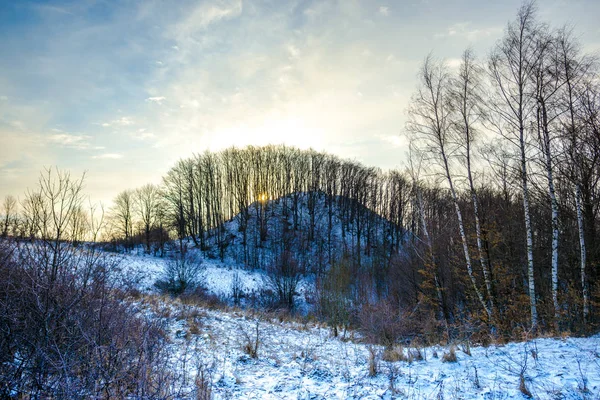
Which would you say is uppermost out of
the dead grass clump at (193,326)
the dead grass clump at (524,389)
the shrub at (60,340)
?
the shrub at (60,340)

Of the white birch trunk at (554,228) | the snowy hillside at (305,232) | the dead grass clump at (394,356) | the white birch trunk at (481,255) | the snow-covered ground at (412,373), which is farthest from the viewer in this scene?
the snowy hillside at (305,232)

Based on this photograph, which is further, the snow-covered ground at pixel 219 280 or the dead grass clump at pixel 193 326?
the snow-covered ground at pixel 219 280

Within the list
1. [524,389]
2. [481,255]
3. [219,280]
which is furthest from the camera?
[219,280]

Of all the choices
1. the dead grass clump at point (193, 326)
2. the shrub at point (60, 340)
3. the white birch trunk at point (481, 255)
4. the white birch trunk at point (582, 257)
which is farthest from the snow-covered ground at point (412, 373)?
the white birch trunk at point (481, 255)

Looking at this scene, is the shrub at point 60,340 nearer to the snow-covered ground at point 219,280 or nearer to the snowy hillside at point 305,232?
the snow-covered ground at point 219,280

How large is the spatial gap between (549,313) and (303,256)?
88.5 feet

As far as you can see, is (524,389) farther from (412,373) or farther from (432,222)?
(432,222)

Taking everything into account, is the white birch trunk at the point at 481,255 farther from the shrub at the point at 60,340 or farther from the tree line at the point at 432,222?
the shrub at the point at 60,340

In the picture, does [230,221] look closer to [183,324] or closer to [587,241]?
[183,324]

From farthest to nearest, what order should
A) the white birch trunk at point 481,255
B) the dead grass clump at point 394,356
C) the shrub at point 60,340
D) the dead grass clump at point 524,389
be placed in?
1. the white birch trunk at point 481,255
2. the dead grass clump at point 394,356
3. the dead grass clump at point 524,389
4. the shrub at point 60,340

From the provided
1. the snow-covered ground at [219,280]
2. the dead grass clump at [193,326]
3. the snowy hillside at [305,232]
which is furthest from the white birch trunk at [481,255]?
the snowy hillside at [305,232]

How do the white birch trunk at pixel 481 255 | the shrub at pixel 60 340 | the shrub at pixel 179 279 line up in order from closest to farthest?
the shrub at pixel 60 340 → the white birch trunk at pixel 481 255 → the shrub at pixel 179 279

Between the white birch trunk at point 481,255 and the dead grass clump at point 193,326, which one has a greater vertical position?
the white birch trunk at point 481,255

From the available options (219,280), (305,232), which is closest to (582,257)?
(219,280)
